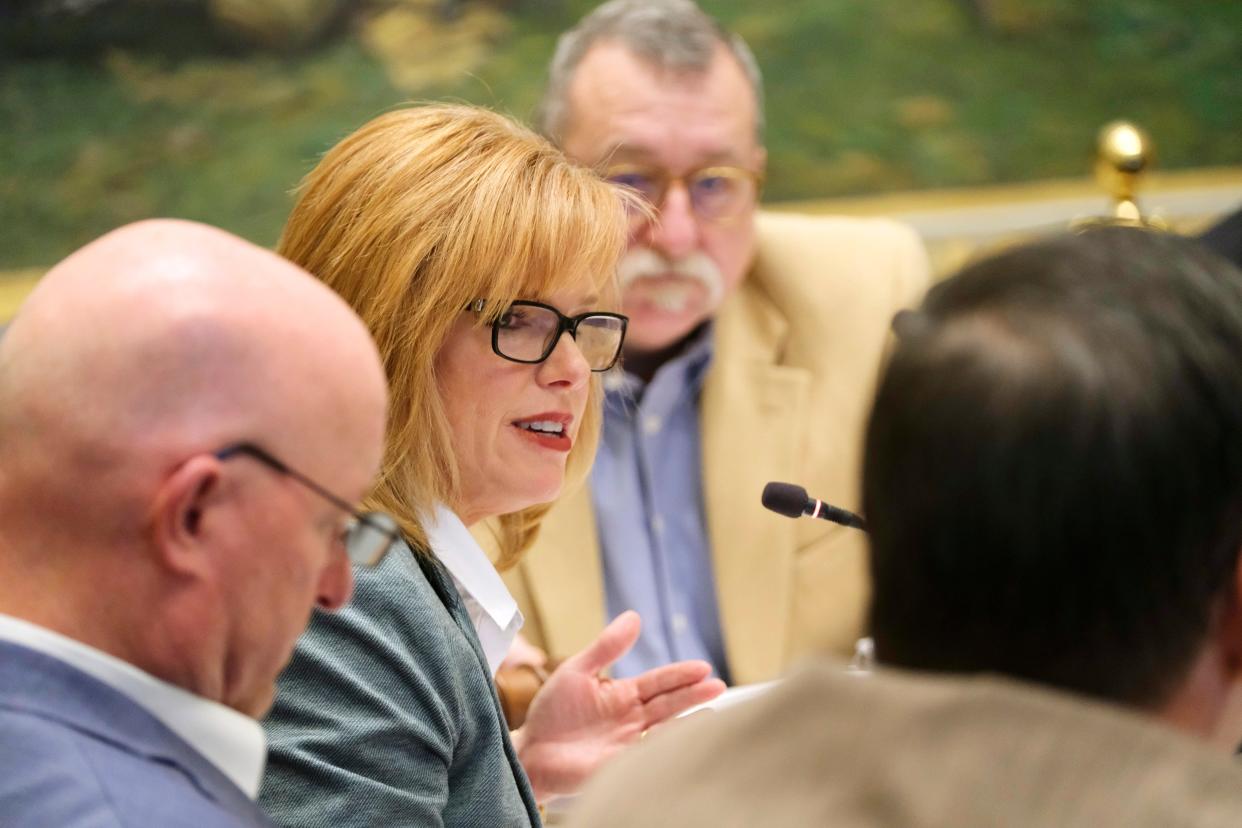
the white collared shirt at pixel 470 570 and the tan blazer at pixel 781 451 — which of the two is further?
the tan blazer at pixel 781 451

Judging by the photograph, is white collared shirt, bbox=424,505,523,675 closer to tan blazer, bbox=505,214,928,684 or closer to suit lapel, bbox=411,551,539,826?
suit lapel, bbox=411,551,539,826

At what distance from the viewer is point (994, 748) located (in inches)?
28.0

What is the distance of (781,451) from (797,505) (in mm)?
1044

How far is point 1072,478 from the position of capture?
2.55ft

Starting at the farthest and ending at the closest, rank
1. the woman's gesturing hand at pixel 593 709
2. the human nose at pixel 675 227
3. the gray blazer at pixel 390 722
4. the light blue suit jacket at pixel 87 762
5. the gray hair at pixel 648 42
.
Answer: the gray hair at pixel 648 42 → the human nose at pixel 675 227 → the woman's gesturing hand at pixel 593 709 → the gray blazer at pixel 390 722 → the light blue suit jacket at pixel 87 762

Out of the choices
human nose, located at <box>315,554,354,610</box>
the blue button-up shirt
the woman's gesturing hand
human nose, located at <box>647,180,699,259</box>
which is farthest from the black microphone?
human nose, located at <box>647,180,699,259</box>

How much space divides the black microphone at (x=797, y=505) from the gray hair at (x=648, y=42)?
128cm

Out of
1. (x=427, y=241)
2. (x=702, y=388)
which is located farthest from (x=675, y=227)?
(x=427, y=241)

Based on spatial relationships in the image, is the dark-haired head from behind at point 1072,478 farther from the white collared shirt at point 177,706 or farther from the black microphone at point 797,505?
the black microphone at point 797,505

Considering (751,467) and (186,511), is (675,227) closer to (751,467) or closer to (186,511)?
(751,467)

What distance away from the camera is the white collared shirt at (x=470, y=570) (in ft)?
5.15

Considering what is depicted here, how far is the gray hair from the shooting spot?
2668mm

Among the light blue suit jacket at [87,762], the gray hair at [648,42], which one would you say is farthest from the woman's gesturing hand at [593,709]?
the gray hair at [648,42]

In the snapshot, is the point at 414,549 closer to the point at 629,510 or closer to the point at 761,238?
the point at 629,510
